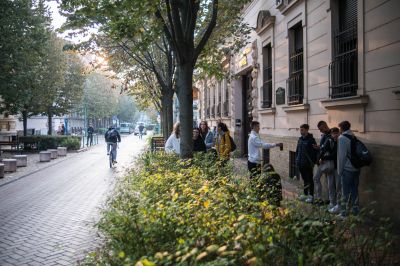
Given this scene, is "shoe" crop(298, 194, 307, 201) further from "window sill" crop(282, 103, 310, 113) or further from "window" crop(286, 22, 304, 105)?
"window" crop(286, 22, 304, 105)

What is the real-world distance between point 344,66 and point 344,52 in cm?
33

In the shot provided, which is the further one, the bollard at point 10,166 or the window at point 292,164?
the bollard at point 10,166

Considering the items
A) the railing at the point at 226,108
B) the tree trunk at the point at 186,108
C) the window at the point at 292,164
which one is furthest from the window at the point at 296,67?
the railing at the point at 226,108

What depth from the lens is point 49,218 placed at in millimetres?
8531

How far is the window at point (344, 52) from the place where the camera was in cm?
881

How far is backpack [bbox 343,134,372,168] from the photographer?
7.50 metres

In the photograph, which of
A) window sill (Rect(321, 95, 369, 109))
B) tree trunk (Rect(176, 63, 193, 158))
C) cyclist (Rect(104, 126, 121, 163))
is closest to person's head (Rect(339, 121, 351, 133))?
window sill (Rect(321, 95, 369, 109))

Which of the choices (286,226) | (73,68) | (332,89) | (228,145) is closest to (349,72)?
(332,89)

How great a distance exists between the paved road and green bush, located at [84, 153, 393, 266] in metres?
0.92

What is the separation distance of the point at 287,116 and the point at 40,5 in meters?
20.2

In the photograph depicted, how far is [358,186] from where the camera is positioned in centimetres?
834

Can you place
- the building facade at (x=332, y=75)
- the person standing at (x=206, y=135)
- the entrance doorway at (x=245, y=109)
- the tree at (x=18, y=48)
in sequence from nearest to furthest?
1. the building facade at (x=332, y=75)
2. the person standing at (x=206, y=135)
3. the entrance doorway at (x=245, y=109)
4. the tree at (x=18, y=48)

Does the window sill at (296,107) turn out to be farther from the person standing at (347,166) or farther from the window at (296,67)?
the person standing at (347,166)

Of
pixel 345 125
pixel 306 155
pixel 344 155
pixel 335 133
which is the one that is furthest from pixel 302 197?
pixel 306 155
